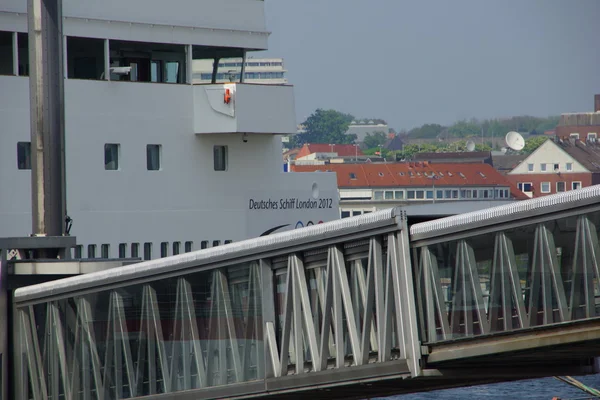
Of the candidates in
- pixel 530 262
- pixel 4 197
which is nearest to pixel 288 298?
pixel 530 262

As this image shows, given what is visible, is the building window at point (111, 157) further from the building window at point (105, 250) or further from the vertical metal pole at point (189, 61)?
the vertical metal pole at point (189, 61)

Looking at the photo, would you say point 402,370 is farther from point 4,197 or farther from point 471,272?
point 4,197

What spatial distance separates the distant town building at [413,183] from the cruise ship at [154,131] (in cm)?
9183

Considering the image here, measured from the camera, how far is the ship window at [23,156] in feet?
79.0

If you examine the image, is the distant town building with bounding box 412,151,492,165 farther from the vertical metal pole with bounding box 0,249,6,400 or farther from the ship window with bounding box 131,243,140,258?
the vertical metal pole with bounding box 0,249,6,400

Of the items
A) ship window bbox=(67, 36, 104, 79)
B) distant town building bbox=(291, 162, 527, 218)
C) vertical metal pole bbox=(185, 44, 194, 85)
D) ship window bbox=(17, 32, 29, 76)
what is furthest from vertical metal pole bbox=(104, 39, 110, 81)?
distant town building bbox=(291, 162, 527, 218)

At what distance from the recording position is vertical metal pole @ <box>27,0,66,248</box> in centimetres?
1869

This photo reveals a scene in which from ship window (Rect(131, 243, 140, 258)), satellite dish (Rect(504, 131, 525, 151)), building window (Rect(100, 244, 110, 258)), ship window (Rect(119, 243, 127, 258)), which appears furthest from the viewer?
satellite dish (Rect(504, 131, 525, 151))

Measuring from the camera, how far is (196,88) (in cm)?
2759

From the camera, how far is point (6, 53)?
2577 cm

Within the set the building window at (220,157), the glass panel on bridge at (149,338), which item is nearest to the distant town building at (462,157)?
the building window at (220,157)

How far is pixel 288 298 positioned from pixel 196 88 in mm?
15582

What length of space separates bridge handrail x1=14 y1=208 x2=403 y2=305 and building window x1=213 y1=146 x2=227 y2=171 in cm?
1253

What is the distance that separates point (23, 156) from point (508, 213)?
51.6 ft
